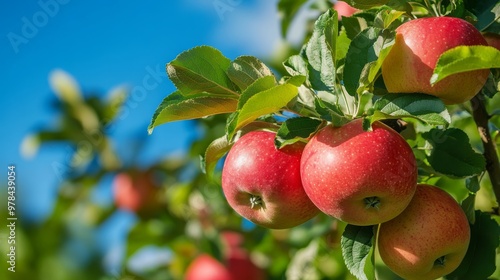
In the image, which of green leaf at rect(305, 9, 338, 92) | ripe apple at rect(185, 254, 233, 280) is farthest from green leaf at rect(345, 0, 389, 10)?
ripe apple at rect(185, 254, 233, 280)

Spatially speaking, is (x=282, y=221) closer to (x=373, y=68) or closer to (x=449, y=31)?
(x=373, y=68)

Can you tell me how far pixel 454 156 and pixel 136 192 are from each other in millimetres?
2827

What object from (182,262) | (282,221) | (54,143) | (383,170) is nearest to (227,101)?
(282,221)

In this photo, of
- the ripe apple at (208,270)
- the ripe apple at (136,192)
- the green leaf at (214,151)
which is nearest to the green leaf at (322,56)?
the green leaf at (214,151)

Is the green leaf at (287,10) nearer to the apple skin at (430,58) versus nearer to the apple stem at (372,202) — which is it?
the apple skin at (430,58)

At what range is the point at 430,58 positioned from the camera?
4.64 ft

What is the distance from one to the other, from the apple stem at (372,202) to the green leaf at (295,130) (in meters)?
0.19

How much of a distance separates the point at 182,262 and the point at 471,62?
281cm

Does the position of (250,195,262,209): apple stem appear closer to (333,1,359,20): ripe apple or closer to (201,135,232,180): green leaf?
(201,135,232,180): green leaf

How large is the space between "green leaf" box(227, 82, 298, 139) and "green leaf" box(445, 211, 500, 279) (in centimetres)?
61

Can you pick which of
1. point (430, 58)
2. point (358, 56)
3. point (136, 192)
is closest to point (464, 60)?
point (430, 58)

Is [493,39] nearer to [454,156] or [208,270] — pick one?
[454,156]

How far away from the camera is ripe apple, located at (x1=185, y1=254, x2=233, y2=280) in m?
3.67

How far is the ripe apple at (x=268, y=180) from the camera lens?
4.83 feet
